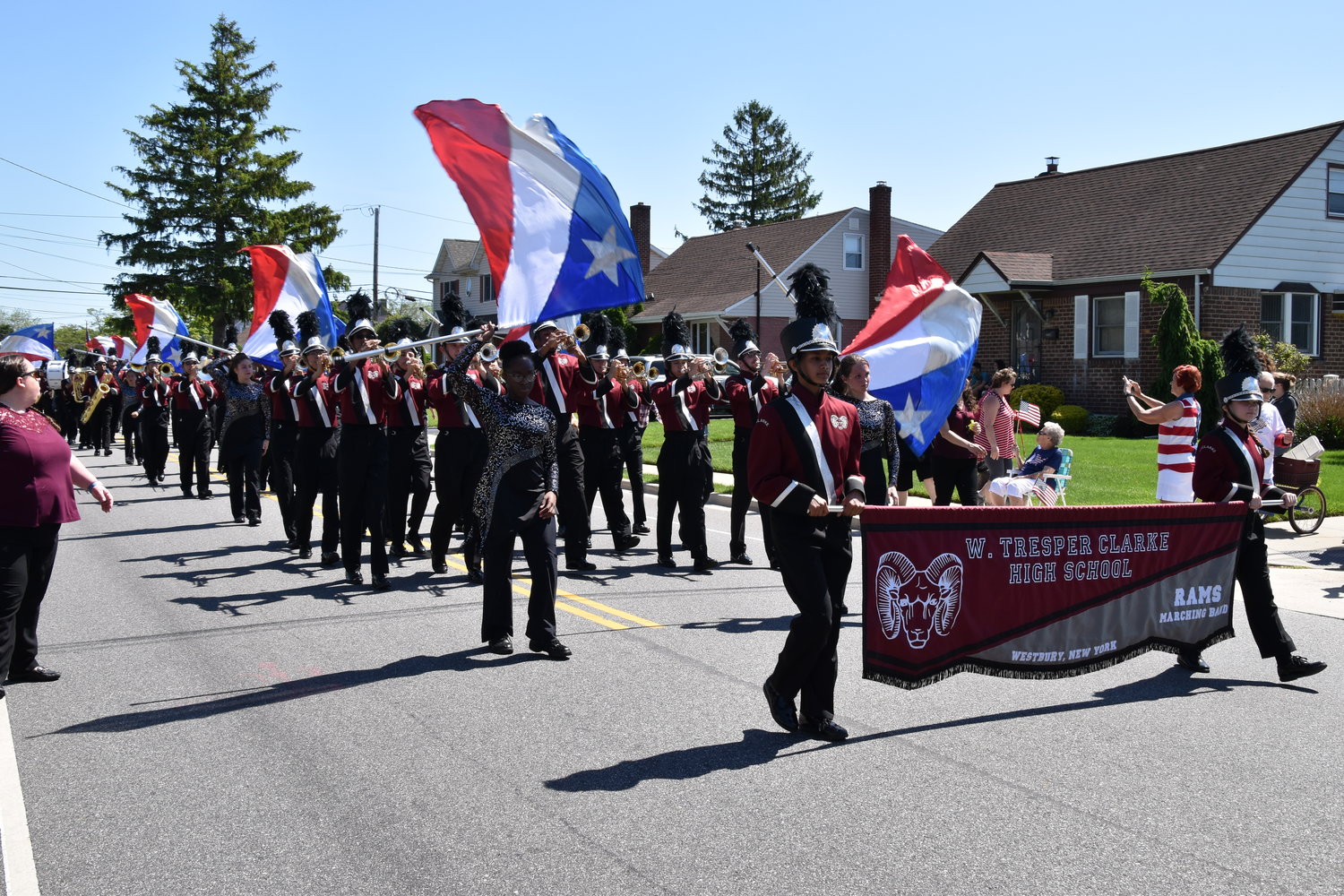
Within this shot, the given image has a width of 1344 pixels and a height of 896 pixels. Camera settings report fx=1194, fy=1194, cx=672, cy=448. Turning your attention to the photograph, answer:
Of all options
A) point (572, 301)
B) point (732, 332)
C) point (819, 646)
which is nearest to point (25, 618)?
point (572, 301)

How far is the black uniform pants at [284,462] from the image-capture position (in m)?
12.8

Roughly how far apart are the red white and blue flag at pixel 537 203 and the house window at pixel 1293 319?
86.3 ft

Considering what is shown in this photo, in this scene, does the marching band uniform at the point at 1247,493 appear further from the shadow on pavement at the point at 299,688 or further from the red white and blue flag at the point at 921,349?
the shadow on pavement at the point at 299,688

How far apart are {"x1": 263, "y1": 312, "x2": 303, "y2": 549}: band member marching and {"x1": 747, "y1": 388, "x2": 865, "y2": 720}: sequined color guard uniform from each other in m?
7.80

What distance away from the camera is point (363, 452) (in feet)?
33.4

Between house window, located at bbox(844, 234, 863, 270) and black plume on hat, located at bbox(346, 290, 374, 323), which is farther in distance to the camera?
house window, located at bbox(844, 234, 863, 270)

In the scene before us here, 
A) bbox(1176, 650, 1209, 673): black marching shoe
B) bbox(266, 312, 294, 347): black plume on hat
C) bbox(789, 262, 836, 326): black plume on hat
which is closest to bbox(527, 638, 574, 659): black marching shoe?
bbox(789, 262, 836, 326): black plume on hat

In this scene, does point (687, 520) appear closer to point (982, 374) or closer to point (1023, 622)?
point (1023, 622)

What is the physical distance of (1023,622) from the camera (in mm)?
6426

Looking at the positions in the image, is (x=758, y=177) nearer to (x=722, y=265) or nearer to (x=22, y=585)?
(x=722, y=265)

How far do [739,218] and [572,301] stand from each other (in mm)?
75163

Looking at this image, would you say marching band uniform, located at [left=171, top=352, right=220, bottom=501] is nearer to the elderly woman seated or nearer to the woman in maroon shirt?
the woman in maroon shirt

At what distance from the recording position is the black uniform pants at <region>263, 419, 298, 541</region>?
1281 cm

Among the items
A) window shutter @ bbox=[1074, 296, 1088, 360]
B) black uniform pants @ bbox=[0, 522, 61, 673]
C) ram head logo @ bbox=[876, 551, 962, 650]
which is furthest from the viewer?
window shutter @ bbox=[1074, 296, 1088, 360]
